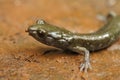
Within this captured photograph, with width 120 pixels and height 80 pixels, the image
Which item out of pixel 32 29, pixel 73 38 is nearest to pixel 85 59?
pixel 73 38

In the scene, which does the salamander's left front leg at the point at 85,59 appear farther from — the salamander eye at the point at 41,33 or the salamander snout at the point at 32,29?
the salamander snout at the point at 32,29

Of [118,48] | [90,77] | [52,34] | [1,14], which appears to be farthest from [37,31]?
[1,14]

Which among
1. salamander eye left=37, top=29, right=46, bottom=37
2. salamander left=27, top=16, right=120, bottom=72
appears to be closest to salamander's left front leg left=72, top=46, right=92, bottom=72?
salamander left=27, top=16, right=120, bottom=72

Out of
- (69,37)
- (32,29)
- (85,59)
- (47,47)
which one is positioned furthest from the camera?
(47,47)

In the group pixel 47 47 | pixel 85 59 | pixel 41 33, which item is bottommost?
pixel 85 59

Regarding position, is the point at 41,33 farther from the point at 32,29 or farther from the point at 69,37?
the point at 69,37

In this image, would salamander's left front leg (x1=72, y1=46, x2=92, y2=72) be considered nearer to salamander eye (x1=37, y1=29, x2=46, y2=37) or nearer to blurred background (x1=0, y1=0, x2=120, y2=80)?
blurred background (x1=0, y1=0, x2=120, y2=80)
